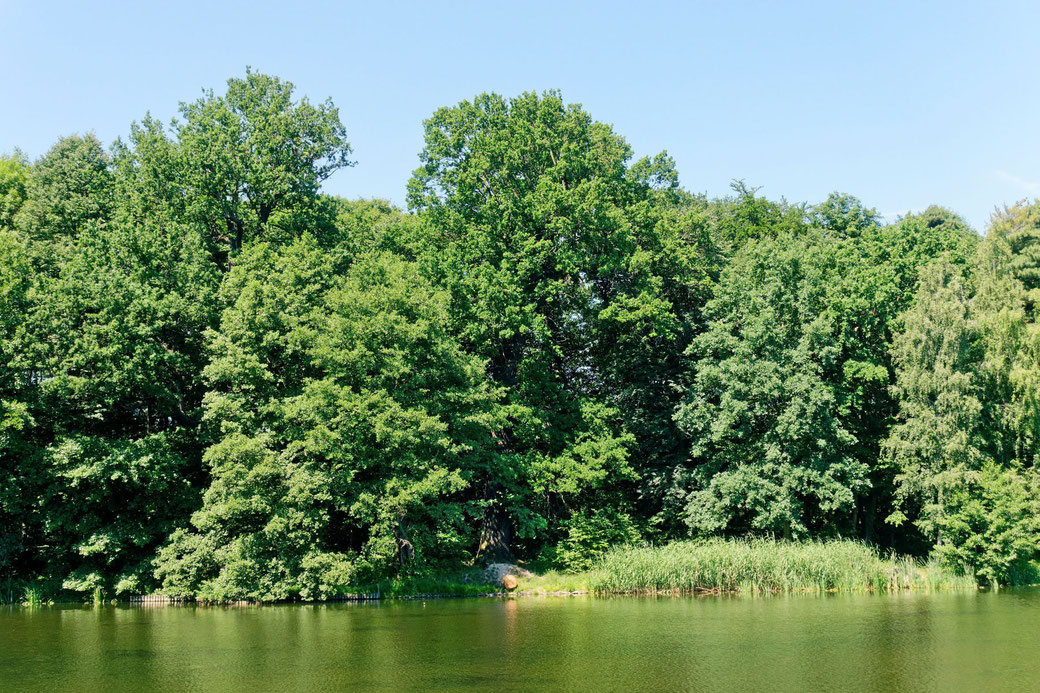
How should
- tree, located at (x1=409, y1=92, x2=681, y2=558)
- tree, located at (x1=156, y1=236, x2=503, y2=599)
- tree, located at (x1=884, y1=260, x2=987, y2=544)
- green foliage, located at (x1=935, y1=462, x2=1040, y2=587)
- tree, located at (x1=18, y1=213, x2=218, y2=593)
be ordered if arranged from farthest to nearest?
tree, located at (x1=409, y1=92, x2=681, y2=558), tree, located at (x1=884, y1=260, x2=987, y2=544), green foliage, located at (x1=935, y1=462, x2=1040, y2=587), tree, located at (x1=18, y1=213, x2=218, y2=593), tree, located at (x1=156, y1=236, x2=503, y2=599)

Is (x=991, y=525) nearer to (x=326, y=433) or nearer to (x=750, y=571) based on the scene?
(x=750, y=571)

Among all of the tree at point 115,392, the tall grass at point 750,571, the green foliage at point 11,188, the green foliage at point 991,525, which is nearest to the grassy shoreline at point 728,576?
the tall grass at point 750,571

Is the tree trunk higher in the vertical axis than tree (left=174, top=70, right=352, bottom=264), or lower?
lower

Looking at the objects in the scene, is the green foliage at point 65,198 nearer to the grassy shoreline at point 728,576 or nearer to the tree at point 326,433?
the tree at point 326,433

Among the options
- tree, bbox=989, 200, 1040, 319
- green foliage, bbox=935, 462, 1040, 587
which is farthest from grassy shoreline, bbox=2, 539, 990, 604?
tree, bbox=989, 200, 1040, 319

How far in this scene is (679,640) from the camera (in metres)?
16.8

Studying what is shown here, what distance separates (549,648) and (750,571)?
43.2 ft

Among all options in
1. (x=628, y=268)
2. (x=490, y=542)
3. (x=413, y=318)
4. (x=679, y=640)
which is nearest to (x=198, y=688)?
(x=679, y=640)

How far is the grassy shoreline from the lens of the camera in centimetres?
2727

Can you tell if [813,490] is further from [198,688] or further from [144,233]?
[144,233]

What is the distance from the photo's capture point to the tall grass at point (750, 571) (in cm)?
2723

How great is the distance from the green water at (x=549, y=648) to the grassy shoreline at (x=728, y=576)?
2.84 meters

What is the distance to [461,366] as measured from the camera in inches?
1203

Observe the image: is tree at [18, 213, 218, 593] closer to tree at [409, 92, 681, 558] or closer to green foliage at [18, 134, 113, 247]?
green foliage at [18, 134, 113, 247]
